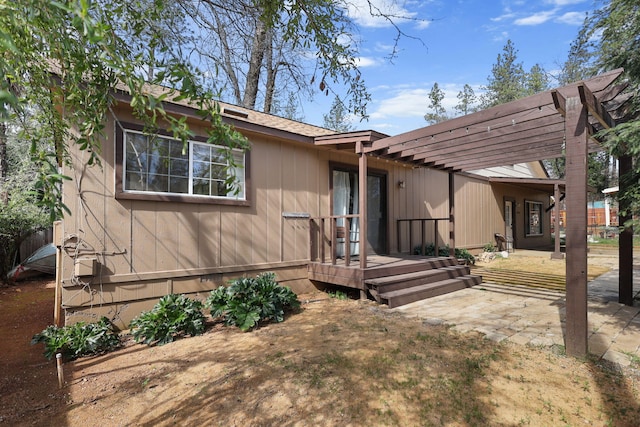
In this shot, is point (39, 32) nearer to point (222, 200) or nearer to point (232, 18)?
point (232, 18)

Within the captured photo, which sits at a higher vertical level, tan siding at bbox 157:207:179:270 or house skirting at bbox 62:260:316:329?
tan siding at bbox 157:207:179:270

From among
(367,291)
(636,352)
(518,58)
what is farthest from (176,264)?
(518,58)

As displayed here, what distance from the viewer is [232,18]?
384cm

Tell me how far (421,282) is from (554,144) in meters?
2.86

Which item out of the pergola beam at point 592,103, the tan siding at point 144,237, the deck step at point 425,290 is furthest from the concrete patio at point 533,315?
the tan siding at point 144,237

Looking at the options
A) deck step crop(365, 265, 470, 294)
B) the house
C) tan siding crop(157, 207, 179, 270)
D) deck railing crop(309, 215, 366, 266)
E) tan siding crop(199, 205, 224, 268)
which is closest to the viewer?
the house

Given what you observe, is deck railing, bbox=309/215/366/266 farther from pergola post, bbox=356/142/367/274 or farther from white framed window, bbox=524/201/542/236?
white framed window, bbox=524/201/542/236

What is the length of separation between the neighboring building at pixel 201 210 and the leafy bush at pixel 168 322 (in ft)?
1.62

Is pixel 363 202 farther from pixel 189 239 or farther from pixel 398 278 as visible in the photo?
pixel 189 239

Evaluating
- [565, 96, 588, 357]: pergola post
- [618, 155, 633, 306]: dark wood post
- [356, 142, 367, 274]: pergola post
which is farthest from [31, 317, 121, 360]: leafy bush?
[618, 155, 633, 306]: dark wood post

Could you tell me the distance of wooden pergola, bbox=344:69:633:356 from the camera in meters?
2.87

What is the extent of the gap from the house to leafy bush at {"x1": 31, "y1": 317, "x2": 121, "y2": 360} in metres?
0.30

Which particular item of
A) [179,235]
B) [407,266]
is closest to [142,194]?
[179,235]

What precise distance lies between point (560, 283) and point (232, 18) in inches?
276
